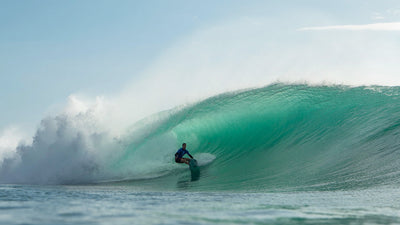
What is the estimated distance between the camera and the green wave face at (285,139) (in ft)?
30.6

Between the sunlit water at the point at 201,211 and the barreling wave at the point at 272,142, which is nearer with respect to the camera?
the sunlit water at the point at 201,211

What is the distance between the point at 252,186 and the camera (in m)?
8.89

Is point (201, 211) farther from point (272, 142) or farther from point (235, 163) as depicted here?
point (272, 142)

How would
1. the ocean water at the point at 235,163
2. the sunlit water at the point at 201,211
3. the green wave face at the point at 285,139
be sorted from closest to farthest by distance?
the sunlit water at the point at 201,211 < the ocean water at the point at 235,163 < the green wave face at the point at 285,139

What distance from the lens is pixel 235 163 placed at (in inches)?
480

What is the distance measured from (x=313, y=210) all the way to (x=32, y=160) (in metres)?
12.1

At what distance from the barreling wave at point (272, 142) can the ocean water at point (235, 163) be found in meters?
0.04

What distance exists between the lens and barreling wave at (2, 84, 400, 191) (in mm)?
9438

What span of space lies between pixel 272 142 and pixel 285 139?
1.38ft

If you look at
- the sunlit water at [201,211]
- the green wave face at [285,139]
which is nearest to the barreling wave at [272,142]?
the green wave face at [285,139]

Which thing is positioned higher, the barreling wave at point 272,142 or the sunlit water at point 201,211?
the barreling wave at point 272,142

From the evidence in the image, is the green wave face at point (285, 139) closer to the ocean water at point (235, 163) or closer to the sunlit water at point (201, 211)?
the ocean water at point (235, 163)

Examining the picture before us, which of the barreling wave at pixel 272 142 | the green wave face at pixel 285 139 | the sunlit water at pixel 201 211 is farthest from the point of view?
the barreling wave at pixel 272 142

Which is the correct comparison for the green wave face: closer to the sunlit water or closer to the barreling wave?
the barreling wave
